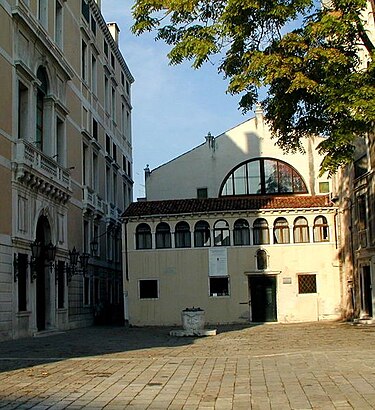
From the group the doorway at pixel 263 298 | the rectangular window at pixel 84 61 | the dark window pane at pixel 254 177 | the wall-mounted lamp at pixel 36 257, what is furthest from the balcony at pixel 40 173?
the dark window pane at pixel 254 177

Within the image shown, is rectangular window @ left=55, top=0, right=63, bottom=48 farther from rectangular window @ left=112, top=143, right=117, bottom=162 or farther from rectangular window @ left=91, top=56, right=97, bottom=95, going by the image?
rectangular window @ left=112, top=143, right=117, bottom=162

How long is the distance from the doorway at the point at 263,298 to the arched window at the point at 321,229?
9.68 feet

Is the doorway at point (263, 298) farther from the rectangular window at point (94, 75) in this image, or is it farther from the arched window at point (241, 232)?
the rectangular window at point (94, 75)

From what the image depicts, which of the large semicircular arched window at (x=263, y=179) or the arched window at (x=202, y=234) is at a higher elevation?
the large semicircular arched window at (x=263, y=179)

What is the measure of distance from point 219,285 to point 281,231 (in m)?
4.04

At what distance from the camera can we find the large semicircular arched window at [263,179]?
124 ft

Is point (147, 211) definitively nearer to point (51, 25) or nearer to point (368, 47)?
point (51, 25)

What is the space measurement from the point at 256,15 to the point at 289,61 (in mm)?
1234

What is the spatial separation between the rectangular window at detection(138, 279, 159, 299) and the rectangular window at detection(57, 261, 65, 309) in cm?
423

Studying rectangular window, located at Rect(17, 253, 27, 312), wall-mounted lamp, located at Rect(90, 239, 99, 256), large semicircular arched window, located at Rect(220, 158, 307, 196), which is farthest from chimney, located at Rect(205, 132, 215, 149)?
rectangular window, located at Rect(17, 253, 27, 312)

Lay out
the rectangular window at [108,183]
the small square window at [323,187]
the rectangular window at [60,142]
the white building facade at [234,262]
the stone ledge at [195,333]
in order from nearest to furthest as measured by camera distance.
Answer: the stone ledge at [195,333] → the rectangular window at [60,142] → the white building facade at [234,262] → the small square window at [323,187] → the rectangular window at [108,183]

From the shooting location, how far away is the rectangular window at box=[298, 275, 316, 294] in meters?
30.8

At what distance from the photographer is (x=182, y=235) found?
31.7m

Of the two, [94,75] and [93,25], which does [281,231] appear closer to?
[94,75]
